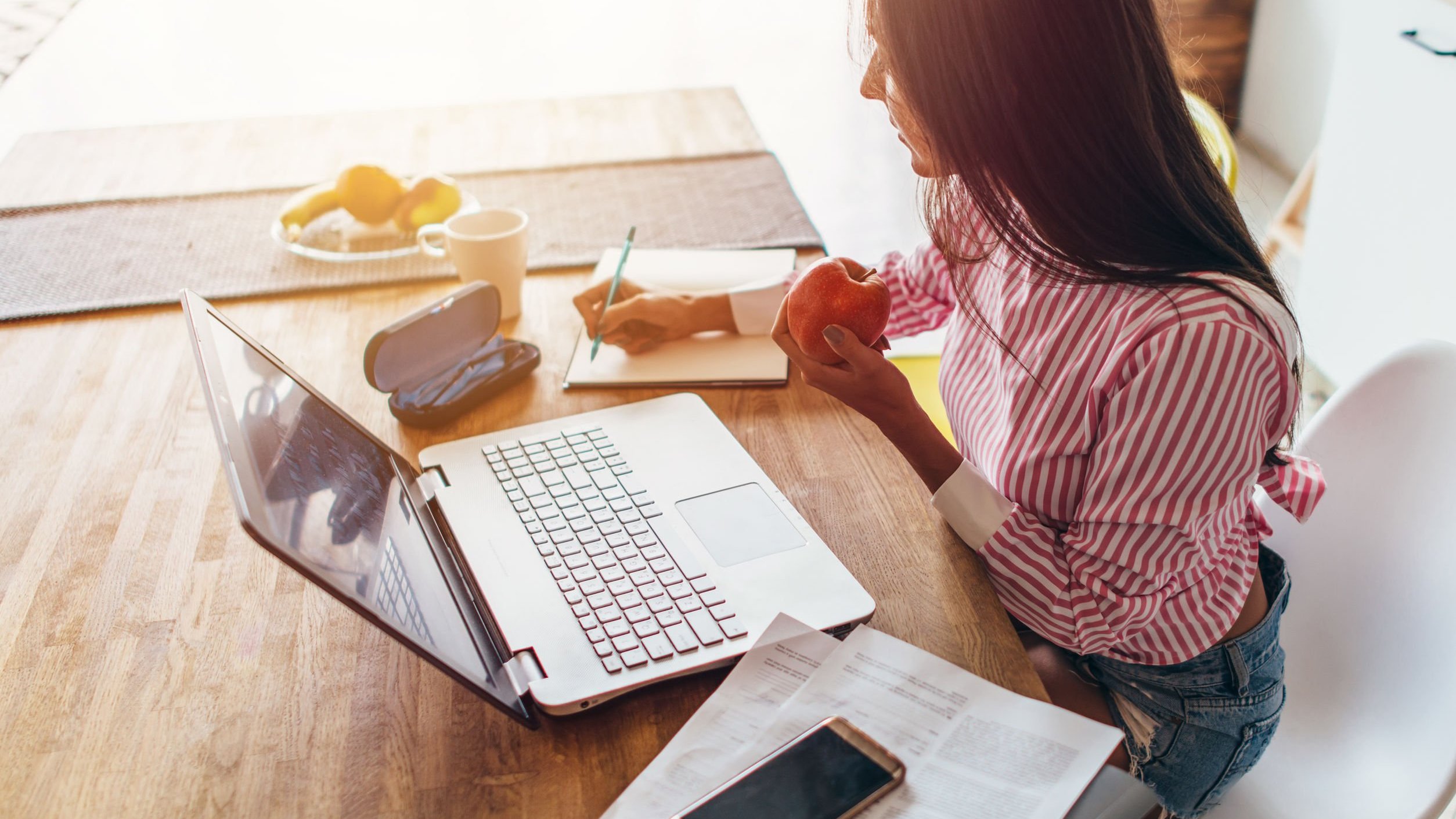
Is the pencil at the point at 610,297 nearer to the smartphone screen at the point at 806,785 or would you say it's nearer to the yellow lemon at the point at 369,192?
the yellow lemon at the point at 369,192

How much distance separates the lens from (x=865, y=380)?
90 cm

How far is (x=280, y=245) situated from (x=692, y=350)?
25.7 inches

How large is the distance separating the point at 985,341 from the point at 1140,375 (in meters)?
0.26

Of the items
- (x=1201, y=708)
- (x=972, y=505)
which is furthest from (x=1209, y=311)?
(x=1201, y=708)

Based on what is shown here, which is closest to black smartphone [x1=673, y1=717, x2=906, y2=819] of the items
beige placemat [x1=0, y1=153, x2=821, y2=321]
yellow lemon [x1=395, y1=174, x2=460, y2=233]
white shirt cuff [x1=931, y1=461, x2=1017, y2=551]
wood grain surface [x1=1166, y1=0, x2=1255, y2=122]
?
white shirt cuff [x1=931, y1=461, x2=1017, y2=551]

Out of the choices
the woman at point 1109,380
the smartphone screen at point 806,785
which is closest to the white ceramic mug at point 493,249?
the woman at point 1109,380

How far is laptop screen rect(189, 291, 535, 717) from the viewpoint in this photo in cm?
60

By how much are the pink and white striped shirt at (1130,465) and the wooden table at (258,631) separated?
2.9 inches

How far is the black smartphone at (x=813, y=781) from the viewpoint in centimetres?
61

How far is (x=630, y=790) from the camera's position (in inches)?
25.6

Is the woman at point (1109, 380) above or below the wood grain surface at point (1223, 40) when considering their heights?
above

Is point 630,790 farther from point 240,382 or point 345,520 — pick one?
point 240,382

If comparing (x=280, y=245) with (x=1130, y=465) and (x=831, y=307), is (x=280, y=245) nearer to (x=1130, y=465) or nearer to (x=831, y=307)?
(x=831, y=307)

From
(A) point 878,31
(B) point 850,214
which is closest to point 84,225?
(A) point 878,31
